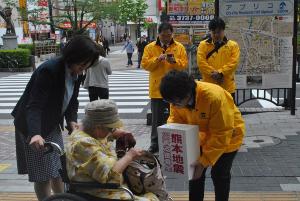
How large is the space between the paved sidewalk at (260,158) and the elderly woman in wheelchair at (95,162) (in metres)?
1.89

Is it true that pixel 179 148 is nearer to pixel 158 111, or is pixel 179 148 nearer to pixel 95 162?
pixel 95 162

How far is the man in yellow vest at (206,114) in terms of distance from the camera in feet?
10.1

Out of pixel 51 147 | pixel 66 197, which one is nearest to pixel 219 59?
pixel 51 147

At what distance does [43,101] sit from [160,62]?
116 inches

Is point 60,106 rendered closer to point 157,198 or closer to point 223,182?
point 157,198

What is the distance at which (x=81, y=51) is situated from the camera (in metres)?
3.20

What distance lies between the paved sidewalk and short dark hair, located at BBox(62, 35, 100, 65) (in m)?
2.03

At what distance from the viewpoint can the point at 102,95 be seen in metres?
8.05

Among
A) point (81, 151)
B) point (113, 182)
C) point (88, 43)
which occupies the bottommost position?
point (113, 182)

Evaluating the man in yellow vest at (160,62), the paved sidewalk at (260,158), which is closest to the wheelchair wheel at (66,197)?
the paved sidewalk at (260,158)

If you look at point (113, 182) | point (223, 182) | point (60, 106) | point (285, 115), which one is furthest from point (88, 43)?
point (285, 115)

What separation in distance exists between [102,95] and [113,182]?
5.18 metres

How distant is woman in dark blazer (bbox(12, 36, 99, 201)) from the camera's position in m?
3.23

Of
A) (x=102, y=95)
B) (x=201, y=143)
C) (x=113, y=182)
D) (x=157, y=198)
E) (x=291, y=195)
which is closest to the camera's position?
(x=113, y=182)
